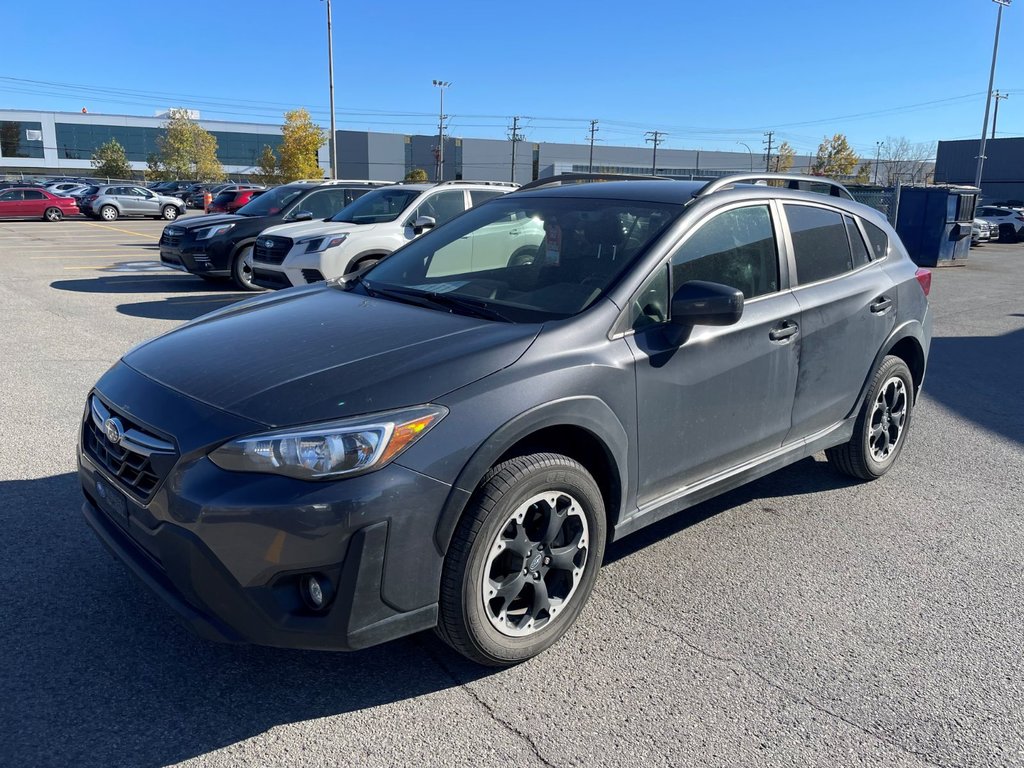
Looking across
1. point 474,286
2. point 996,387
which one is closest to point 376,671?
point 474,286

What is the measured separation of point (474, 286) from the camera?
377 cm

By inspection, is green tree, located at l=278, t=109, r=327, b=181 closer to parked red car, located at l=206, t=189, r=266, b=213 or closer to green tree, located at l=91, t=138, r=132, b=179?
green tree, located at l=91, t=138, r=132, b=179

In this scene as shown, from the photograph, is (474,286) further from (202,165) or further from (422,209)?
(202,165)

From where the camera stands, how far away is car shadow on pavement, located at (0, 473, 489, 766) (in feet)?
8.32

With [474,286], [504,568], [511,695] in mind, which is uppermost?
[474,286]

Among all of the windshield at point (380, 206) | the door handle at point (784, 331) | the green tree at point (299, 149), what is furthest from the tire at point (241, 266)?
the green tree at point (299, 149)

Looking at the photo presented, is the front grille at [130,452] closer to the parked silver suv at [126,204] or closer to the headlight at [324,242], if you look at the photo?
the headlight at [324,242]

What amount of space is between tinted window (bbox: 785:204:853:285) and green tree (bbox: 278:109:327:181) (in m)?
61.3

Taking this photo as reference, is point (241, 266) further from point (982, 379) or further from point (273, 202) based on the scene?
point (982, 379)

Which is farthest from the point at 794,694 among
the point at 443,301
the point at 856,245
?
the point at 856,245

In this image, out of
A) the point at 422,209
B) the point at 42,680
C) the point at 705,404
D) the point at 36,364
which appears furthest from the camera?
the point at 422,209

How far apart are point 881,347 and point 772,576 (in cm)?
171

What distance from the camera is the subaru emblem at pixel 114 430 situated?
111 inches

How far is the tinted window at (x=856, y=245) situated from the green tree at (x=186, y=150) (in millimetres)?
84890
